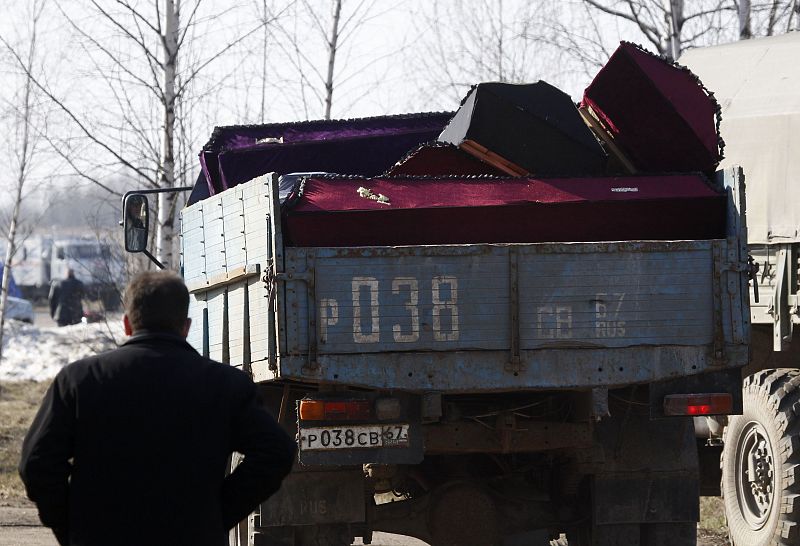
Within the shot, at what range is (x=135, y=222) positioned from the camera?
8.45 metres

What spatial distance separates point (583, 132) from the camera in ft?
23.4

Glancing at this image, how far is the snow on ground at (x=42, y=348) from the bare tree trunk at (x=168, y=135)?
8333mm

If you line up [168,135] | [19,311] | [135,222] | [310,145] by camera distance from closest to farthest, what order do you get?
1. [135,222]
2. [310,145]
3. [168,135]
4. [19,311]

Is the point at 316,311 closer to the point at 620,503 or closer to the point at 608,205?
the point at 608,205

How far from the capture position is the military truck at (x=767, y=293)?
7.94 m

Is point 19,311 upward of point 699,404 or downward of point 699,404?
upward

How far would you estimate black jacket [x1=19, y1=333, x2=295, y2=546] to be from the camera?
3.65 meters

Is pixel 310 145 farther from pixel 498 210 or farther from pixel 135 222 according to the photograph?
pixel 498 210

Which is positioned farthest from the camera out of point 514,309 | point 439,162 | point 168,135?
point 168,135

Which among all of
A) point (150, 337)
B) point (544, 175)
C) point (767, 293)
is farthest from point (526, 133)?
point (150, 337)

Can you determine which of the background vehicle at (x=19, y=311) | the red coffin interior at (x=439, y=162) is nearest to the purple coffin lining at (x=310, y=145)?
the red coffin interior at (x=439, y=162)

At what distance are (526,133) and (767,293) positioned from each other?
93.6 inches

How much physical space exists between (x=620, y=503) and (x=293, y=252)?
2196 mm

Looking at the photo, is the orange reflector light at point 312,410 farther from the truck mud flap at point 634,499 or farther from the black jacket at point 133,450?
the black jacket at point 133,450
